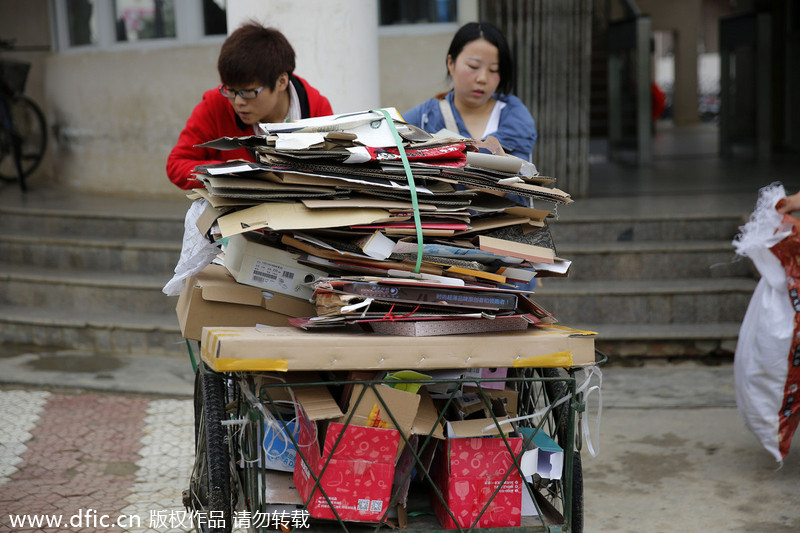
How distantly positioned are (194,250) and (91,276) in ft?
12.2

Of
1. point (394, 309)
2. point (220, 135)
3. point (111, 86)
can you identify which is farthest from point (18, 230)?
point (394, 309)

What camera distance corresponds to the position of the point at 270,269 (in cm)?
219

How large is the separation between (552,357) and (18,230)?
18.5 ft

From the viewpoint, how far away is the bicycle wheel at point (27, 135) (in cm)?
792

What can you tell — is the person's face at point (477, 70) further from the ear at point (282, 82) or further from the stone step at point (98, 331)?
the stone step at point (98, 331)

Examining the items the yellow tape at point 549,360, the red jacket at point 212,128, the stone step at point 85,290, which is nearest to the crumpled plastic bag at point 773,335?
the yellow tape at point 549,360

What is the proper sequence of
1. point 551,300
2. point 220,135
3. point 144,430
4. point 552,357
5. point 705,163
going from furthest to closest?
1. point 705,163
2. point 551,300
3. point 144,430
4. point 220,135
5. point 552,357

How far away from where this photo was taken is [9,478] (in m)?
3.42

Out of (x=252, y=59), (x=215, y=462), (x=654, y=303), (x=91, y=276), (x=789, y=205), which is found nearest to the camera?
(x=215, y=462)

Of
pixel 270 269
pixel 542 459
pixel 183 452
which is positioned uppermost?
pixel 270 269

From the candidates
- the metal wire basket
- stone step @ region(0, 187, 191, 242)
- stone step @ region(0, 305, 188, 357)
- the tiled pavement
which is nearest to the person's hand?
the tiled pavement

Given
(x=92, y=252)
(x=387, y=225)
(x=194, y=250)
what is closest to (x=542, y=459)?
(x=387, y=225)

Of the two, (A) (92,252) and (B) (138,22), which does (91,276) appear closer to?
(A) (92,252)

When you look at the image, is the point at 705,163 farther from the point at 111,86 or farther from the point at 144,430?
the point at 144,430
